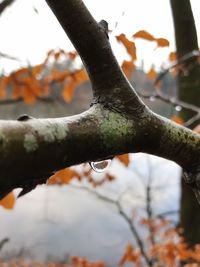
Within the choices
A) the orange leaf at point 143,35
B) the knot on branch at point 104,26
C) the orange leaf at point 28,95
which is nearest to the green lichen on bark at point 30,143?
the knot on branch at point 104,26

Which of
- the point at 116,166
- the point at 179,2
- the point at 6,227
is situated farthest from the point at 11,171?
the point at 116,166

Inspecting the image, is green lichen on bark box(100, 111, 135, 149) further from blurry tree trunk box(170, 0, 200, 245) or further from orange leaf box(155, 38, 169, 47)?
blurry tree trunk box(170, 0, 200, 245)

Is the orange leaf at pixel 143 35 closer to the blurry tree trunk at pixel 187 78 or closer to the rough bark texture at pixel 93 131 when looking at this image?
the rough bark texture at pixel 93 131

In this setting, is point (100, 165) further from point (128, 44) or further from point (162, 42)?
point (162, 42)

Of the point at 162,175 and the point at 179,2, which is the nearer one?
the point at 179,2

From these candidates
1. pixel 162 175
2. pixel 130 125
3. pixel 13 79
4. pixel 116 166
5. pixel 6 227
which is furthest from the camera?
pixel 116 166

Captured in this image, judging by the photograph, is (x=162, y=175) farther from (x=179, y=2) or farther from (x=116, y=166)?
(x=179, y=2)

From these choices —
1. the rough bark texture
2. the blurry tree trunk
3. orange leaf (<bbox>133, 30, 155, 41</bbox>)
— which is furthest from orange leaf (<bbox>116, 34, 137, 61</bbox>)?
the blurry tree trunk
